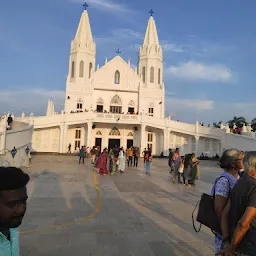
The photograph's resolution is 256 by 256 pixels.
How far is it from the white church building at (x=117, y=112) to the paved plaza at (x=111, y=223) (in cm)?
2219

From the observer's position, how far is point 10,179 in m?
1.60

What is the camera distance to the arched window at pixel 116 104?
39.0 meters

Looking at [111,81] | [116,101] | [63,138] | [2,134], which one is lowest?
[2,134]

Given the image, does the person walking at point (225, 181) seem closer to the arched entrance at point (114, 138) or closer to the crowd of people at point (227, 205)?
the crowd of people at point (227, 205)

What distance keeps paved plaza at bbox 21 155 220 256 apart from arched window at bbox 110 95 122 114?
28.3m

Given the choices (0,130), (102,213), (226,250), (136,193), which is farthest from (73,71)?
(226,250)

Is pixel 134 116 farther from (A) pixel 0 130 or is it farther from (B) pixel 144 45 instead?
(A) pixel 0 130

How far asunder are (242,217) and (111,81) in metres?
38.0

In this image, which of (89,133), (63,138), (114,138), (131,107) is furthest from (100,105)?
(63,138)

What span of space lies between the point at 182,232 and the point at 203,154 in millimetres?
30640

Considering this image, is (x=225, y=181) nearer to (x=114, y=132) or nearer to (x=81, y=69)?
(x=114, y=132)

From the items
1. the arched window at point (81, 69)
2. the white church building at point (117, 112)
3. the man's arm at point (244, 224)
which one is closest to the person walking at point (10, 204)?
the man's arm at point (244, 224)

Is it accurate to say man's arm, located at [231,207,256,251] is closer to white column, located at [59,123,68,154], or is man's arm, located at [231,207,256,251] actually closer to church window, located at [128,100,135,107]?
white column, located at [59,123,68,154]

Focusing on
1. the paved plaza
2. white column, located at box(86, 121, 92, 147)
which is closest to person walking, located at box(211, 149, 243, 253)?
the paved plaza
